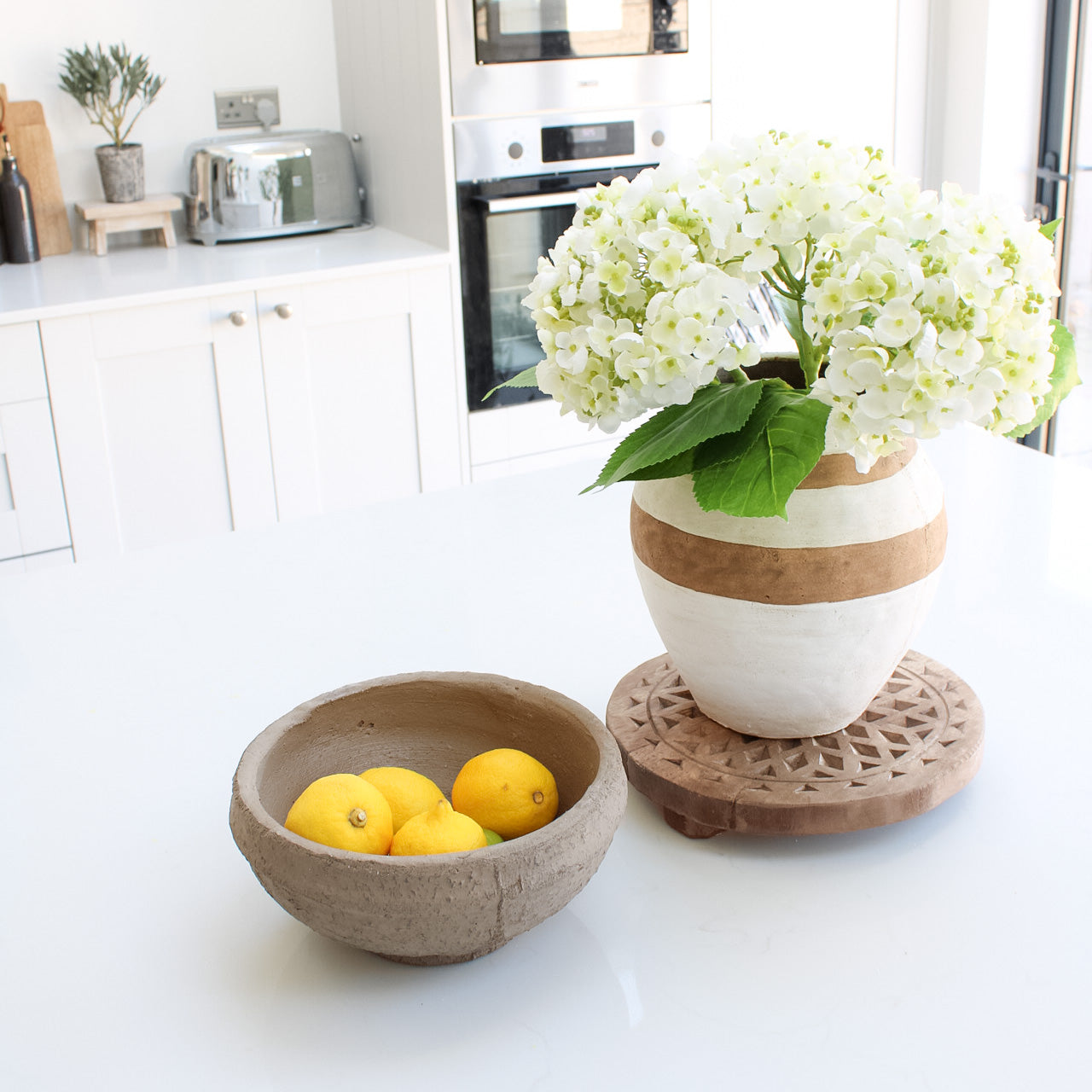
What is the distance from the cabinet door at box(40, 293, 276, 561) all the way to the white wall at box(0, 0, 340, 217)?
0.68 m

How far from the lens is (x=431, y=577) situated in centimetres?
125

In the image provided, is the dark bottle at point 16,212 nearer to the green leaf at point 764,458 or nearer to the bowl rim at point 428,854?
the bowl rim at point 428,854

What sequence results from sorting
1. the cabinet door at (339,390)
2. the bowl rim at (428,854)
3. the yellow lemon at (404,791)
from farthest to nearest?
the cabinet door at (339,390)
the yellow lemon at (404,791)
the bowl rim at (428,854)

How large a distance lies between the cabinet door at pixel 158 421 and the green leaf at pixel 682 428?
1.87m

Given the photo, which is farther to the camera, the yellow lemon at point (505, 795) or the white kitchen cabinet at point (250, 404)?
the white kitchen cabinet at point (250, 404)

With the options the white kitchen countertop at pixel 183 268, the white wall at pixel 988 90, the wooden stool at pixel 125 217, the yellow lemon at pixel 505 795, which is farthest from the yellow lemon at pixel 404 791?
the white wall at pixel 988 90

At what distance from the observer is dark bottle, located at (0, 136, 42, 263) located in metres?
2.65

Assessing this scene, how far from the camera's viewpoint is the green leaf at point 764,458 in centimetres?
71

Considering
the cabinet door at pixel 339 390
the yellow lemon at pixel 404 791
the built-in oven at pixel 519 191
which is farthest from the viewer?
the built-in oven at pixel 519 191

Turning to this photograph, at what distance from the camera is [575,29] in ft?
8.77

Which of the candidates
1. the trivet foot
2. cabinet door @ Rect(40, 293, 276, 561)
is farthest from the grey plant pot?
the trivet foot

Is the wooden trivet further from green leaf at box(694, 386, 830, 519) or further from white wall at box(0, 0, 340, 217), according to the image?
white wall at box(0, 0, 340, 217)

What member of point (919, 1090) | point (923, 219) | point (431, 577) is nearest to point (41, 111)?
point (431, 577)

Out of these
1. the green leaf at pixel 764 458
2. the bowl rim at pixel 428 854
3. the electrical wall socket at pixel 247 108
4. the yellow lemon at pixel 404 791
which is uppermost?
the electrical wall socket at pixel 247 108
